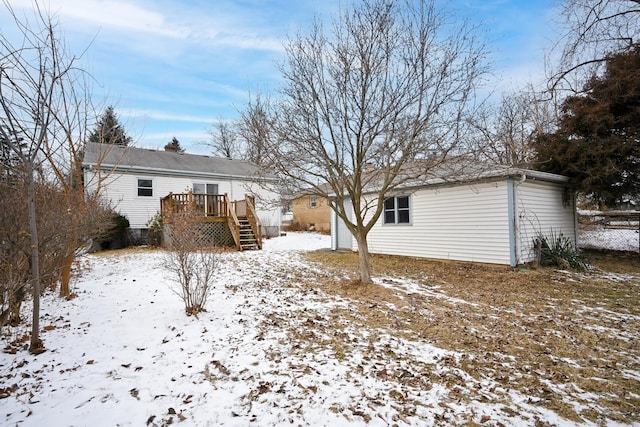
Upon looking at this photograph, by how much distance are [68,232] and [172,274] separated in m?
2.99

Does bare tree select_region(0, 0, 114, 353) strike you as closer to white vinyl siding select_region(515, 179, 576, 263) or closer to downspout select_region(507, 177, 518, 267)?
downspout select_region(507, 177, 518, 267)

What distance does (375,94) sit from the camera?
20.0ft

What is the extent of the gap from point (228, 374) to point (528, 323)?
4.14m

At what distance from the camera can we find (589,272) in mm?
8047

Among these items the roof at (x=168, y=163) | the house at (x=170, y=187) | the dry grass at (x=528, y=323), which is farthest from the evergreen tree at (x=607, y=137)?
the roof at (x=168, y=163)

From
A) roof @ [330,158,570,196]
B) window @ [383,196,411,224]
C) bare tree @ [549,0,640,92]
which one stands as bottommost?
window @ [383,196,411,224]

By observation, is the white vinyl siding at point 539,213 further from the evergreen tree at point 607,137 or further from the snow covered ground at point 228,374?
the snow covered ground at point 228,374

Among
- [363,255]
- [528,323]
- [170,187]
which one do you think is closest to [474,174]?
[363,255]

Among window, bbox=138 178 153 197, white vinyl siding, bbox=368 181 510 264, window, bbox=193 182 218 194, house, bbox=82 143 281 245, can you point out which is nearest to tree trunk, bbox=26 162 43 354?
house, bbox=82 143 281 245

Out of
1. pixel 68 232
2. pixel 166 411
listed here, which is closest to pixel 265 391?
pixel 166 411

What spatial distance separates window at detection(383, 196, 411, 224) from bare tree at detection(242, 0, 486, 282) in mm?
4834

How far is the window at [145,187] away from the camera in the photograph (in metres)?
15.8

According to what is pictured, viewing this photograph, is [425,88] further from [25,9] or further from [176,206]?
[176,206]

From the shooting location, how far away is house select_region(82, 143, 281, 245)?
13.4 meters
